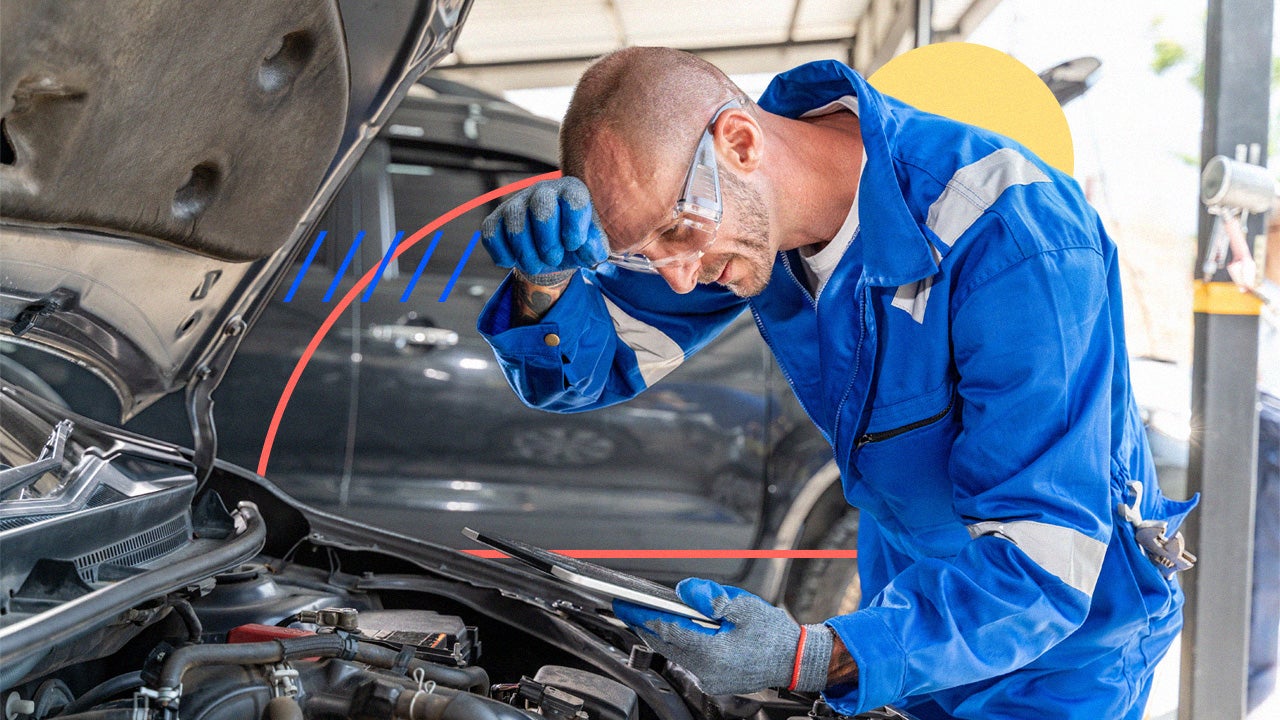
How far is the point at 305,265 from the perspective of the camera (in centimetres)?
289

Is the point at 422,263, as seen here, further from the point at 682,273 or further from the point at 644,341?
the point at 682,273

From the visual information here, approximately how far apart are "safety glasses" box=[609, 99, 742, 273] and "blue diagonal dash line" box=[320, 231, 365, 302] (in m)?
1.79

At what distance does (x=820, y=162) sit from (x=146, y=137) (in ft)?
2.96

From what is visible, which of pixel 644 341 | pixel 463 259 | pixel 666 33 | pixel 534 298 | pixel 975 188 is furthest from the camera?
pixel 666 33

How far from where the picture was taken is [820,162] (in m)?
1.40

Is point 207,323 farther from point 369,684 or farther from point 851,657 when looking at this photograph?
point 851,657

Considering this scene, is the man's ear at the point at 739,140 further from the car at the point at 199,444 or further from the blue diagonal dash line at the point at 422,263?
the blue diagonal dash line at the point at 422,263

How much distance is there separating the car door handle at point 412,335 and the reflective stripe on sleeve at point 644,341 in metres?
1.34

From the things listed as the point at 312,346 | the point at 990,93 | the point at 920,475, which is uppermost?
the point at 990,93

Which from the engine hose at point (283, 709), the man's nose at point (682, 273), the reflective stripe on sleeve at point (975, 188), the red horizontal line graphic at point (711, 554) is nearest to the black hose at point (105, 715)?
the engine hose at point (283, 709)

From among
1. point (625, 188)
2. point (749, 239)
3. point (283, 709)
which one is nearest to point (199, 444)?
point (283, 709)

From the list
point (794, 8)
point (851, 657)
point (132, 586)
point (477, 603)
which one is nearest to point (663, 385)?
point (477, 603)

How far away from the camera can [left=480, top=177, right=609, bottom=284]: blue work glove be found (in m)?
1.17

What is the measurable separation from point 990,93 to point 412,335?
5.85 feet
